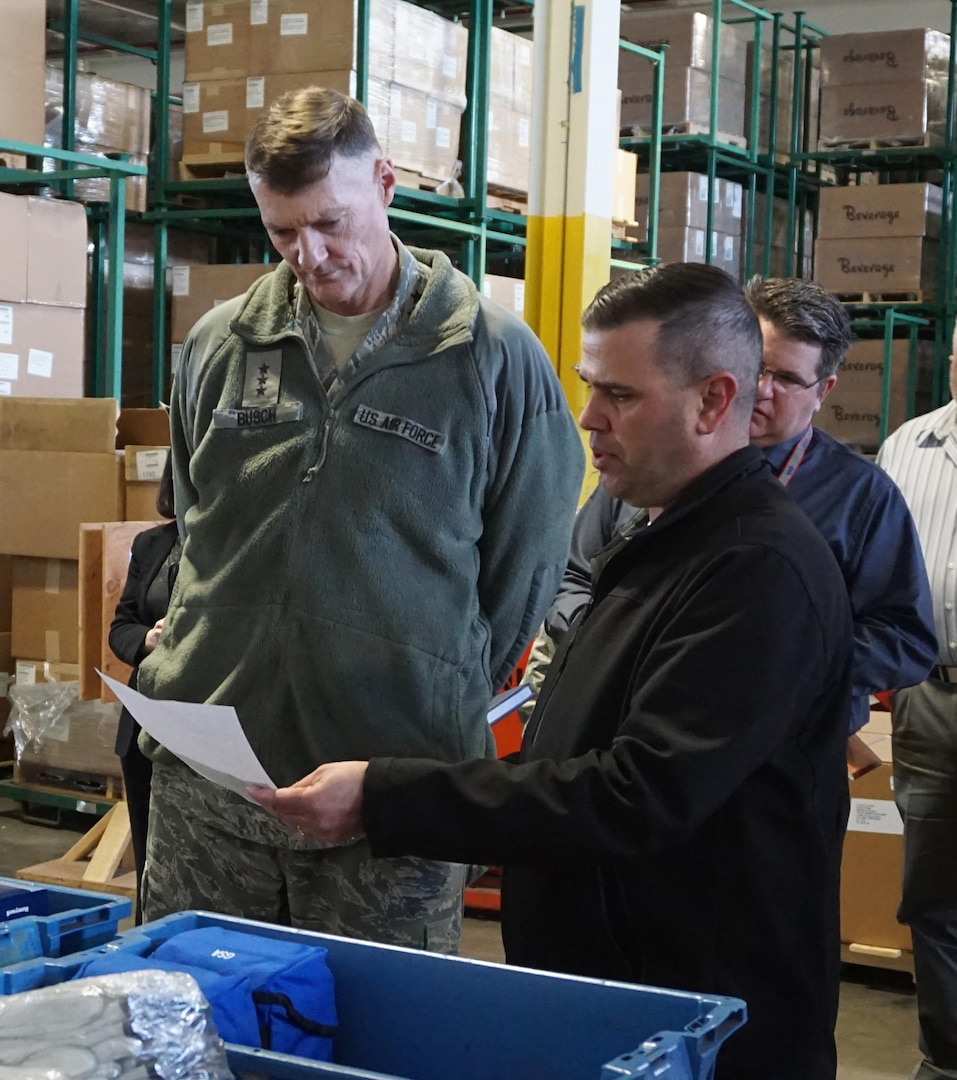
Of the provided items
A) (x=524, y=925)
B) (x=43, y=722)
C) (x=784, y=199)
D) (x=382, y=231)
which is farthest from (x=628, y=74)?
(x=524, y=925)

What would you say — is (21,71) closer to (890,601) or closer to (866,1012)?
(890,601)

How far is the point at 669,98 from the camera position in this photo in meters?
10.1

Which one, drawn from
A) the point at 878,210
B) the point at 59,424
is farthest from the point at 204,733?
the point at 878,210

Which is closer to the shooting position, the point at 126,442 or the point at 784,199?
the point at 126,442

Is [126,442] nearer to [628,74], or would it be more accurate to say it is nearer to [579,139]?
[579,139]

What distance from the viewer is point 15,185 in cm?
707

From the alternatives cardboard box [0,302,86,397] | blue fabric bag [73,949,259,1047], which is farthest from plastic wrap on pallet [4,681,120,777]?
blue fabric bag [73,949,259,1047]

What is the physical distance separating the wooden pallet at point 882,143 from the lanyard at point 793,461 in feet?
26.4

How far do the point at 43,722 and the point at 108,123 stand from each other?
3.32 meters

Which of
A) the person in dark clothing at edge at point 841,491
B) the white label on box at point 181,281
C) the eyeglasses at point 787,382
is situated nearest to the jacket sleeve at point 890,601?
the person in dark clothing at edge at point 841,491

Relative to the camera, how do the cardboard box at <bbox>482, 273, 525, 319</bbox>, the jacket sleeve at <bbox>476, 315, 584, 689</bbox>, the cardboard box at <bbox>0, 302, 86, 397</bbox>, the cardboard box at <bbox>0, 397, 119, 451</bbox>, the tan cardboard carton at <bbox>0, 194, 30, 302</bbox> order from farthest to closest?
the cardboard box at <bbox>482, 273, 525, 319</bbox> < the cardboard box at <bbox>0, 302, 86, 397</bbox> < the tan cardboard carton at <bbox>0, 194, 30, 302</bbox> < the cardboard box at <bbox>0, 397, 119, 451</bbox> < the jacket sleeve at <bbox>476, 315, 584, 689</bbox>

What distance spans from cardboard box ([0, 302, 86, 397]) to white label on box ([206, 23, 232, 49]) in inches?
64.6

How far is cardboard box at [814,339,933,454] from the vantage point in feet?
33.9

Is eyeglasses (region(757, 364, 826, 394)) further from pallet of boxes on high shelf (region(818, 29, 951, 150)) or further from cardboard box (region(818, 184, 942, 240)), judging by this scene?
pallet of boxes on high shelf (region(818, 29, 951, 150))
